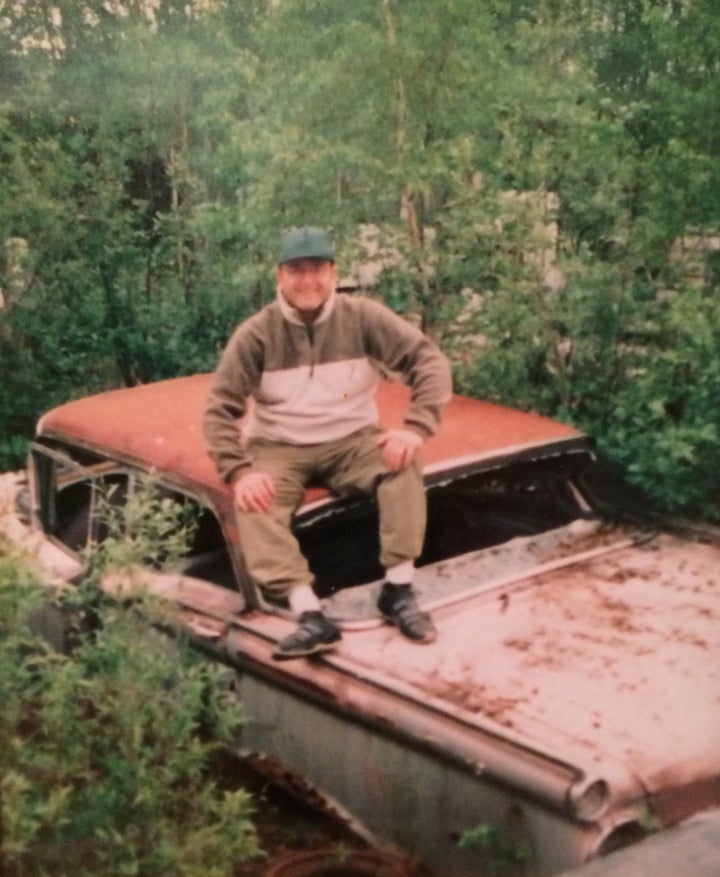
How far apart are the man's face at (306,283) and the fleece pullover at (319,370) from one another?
3cm

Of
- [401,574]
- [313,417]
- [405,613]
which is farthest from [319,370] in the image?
[405,613]

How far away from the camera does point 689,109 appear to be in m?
3.75

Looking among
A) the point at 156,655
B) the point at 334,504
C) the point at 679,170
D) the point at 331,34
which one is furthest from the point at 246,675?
the point at 331,34

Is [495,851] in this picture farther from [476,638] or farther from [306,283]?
[306,283]

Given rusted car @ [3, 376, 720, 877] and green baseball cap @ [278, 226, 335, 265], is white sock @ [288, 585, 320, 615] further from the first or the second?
green baseball cap @ [278, 226, 335, 265]

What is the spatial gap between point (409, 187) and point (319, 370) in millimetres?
1723

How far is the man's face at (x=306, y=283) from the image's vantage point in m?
3.13

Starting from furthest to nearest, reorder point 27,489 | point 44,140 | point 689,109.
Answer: point 44,140, point 27,489, point 689,109

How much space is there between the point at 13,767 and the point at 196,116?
3.63 meters

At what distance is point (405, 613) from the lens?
281cm

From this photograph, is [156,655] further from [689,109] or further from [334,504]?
[689,109]

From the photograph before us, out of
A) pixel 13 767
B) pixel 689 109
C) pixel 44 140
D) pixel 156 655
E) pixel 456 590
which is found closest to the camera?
pixel 13 767

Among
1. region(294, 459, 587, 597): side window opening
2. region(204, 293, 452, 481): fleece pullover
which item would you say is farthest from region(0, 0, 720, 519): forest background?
region(204, 293, 452, 481): fleece pullover

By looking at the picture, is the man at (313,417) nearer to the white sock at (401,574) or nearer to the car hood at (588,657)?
the white sock at (401,574)
